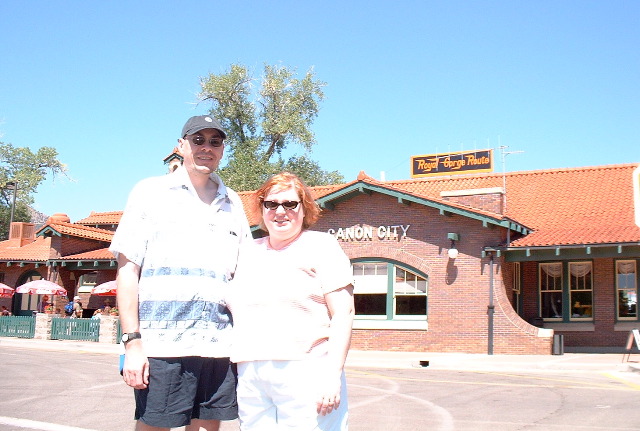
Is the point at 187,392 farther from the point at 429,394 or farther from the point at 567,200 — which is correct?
the point at 567,200

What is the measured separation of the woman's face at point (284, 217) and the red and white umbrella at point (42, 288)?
25.7 meters

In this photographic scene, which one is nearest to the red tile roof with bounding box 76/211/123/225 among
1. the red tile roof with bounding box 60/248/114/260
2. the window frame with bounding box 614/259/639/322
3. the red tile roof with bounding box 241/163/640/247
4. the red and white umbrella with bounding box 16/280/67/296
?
the red tile roof with bounding box 60/248/114/260

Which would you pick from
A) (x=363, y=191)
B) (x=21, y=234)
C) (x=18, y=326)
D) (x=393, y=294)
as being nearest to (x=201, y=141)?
(x=363, y=191)

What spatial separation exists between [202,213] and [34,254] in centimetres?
3210

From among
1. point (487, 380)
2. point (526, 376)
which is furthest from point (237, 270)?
point (526, 376)

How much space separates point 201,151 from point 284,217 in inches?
24.1

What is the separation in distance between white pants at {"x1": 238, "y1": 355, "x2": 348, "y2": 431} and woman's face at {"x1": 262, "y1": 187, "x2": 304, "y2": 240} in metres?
0.65

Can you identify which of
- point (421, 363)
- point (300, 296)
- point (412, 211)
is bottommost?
point (421, 363)

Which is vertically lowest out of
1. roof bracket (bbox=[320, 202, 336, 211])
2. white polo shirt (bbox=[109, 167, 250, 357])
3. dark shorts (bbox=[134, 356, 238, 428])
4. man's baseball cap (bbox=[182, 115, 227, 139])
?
dark shorts (bbox=[134, 356, 238, 428])

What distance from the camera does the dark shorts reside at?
11.4 feet

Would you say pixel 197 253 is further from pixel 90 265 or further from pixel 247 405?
pixel 90 265

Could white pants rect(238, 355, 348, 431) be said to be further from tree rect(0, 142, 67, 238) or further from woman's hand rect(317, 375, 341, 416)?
tree rect(0, 142, 67, 238)

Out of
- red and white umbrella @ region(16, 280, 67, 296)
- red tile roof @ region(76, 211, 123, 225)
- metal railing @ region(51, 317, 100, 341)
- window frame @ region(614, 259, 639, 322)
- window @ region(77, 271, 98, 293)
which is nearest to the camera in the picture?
window frame @ region(614, 259, 639, 322)

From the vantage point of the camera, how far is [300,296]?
339cm
